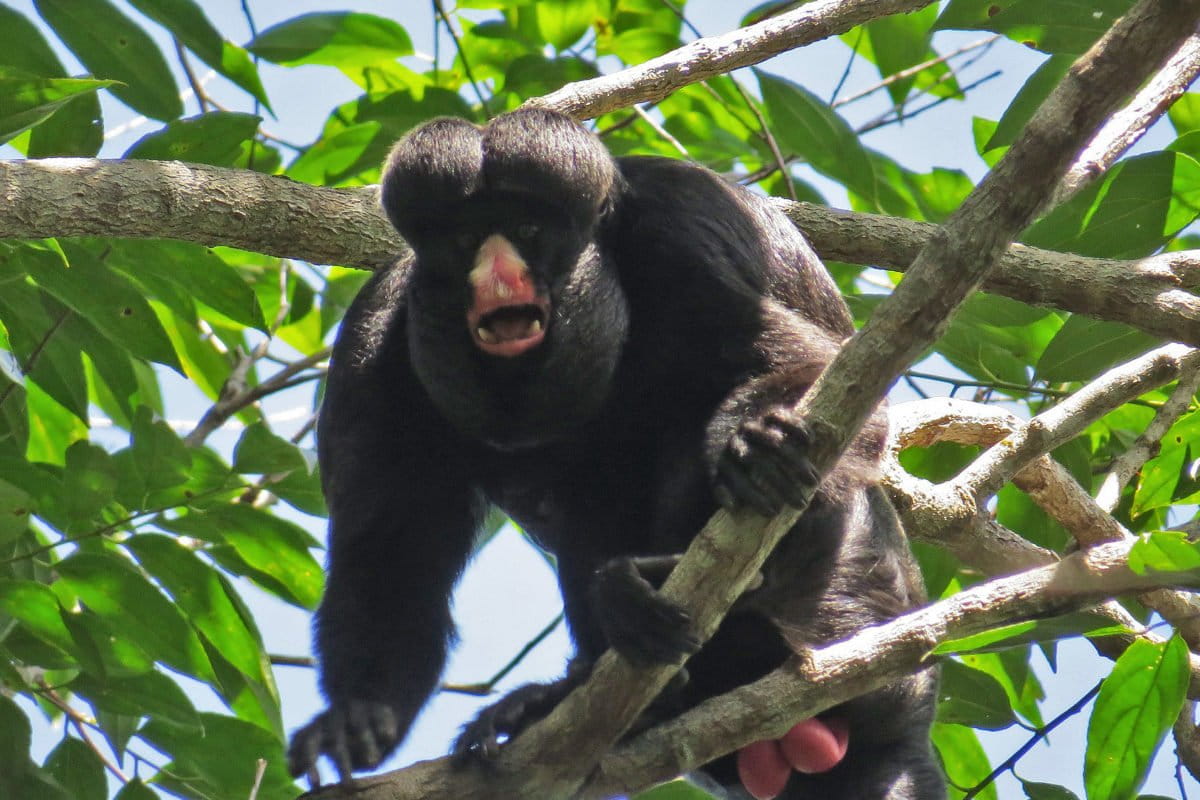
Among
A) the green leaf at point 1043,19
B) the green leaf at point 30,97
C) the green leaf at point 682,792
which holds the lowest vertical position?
the green leaf at point 682,792

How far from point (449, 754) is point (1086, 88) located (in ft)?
6.35

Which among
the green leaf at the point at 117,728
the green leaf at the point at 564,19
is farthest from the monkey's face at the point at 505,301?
the green leaf at the point at 564,19

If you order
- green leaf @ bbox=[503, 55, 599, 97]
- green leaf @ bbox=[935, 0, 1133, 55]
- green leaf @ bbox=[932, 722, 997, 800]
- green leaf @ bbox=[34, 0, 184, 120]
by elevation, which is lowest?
green leaf @ bbox=[932, 722, 997, 800]

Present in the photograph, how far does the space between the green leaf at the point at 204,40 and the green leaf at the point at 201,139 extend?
34 cm

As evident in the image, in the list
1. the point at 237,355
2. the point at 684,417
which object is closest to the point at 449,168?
the point at 684,417

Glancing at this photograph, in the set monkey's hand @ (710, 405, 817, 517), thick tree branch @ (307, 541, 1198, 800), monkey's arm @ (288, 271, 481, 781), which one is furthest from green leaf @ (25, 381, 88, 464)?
monkey's hand @ (710, 405, 817, 517)

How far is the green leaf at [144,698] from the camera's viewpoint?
12.0ft

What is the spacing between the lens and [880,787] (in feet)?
12.8

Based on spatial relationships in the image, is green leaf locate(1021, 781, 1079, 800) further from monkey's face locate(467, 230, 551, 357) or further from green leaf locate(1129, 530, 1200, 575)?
monkey's face locate(467, 230, 551, 357)

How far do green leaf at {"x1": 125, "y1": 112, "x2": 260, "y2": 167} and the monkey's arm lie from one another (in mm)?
555

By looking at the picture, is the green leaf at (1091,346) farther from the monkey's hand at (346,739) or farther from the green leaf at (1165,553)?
the monkey's hand at (346,739)

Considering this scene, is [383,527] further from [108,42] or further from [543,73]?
[543,73]

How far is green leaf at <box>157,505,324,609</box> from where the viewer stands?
401 cm

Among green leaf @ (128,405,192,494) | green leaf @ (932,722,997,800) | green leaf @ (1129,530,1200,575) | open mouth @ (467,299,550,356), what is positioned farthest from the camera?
green leaf @ (932,722,997,800)
